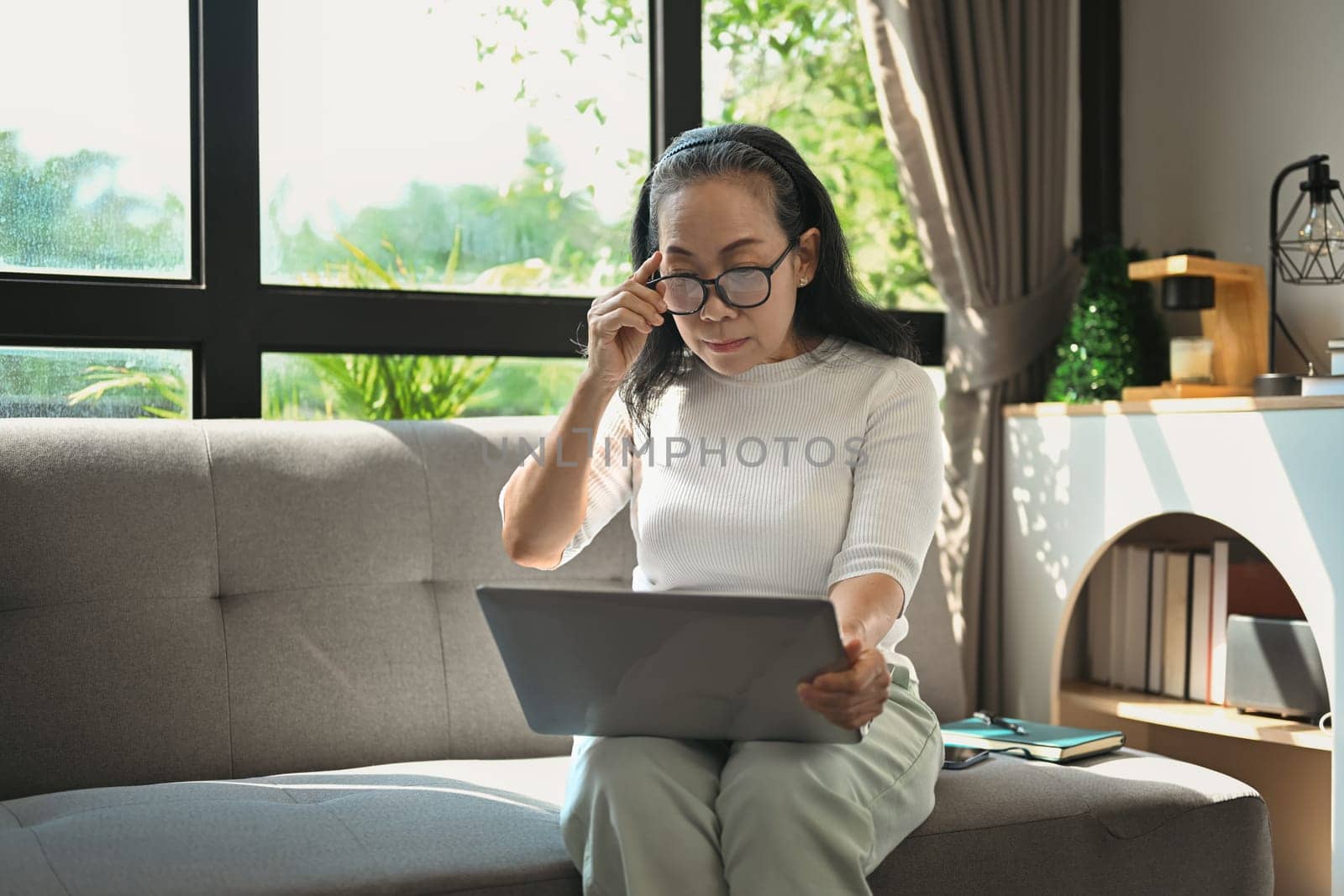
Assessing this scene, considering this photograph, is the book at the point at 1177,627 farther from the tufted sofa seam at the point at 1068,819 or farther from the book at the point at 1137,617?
the tufted sofa seam at the point at 1068,819

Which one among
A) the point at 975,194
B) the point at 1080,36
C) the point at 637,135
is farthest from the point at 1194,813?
the point at 1080,36

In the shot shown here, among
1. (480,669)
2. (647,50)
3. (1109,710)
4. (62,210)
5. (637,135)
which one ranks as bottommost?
(1109,710)

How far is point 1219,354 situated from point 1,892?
227 centimetres

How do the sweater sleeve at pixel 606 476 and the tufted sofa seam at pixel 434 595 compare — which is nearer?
the sweater sleeve at pixel 606 476

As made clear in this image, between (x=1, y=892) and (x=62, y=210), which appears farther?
(x=62, y=210)

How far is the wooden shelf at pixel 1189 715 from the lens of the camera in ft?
7.34

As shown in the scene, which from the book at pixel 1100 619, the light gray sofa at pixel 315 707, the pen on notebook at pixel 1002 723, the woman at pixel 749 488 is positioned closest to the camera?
the woman at pixel 749 488

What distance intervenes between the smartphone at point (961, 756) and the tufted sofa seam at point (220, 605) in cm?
105

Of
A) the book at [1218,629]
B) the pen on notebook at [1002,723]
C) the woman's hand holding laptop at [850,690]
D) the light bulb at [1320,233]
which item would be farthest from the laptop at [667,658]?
the light bulb at [1320,233]

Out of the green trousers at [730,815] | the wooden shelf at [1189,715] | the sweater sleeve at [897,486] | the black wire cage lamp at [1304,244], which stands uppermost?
the black wire cage lamp at [1304,244]

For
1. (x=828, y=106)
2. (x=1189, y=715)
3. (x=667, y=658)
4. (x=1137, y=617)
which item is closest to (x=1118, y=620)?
(x=1137, y=617)

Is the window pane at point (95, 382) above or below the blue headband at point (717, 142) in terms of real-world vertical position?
below

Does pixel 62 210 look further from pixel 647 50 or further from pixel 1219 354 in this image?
pixel 1219 354

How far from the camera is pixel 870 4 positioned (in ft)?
8.98
